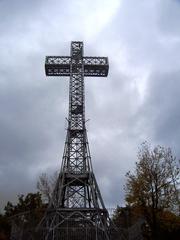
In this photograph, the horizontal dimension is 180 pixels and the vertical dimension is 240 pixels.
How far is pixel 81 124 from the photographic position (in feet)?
93.0

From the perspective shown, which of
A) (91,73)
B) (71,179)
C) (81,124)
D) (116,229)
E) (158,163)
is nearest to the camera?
(116,229)

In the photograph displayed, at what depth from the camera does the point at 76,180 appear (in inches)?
1025

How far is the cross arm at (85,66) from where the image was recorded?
3023 cm

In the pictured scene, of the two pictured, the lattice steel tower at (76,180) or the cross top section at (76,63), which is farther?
the cross top section at (76,63)

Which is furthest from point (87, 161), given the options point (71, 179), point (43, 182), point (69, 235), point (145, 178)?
point (43, 182)

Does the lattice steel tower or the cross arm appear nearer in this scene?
the lattice steel tower

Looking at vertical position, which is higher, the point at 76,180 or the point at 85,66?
the point at 85,66

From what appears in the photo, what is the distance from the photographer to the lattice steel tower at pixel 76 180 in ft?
73.0

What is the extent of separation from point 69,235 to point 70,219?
236cm

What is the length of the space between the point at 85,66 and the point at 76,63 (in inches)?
34.2

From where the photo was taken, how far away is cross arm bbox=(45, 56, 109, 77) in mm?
30234

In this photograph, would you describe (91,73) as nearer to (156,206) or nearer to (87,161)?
(87,161)

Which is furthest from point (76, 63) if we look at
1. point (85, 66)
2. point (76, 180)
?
point (76, 180)

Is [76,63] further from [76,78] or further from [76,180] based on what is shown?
[76,180]
